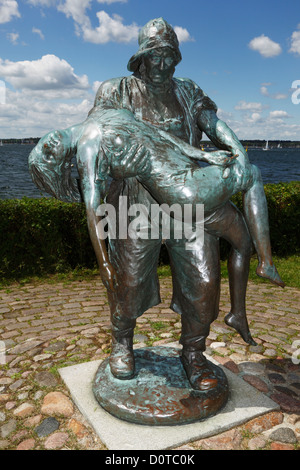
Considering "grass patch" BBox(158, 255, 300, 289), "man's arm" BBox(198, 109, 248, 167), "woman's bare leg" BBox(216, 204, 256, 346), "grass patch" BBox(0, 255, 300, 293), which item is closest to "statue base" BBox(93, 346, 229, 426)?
"woman's bare leg" BBox(216, 204, 256, 346)

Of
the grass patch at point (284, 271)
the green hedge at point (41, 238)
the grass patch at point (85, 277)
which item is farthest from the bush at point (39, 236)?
the grass patch at point (284, 271)

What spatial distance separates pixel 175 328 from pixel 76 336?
3.57 ft

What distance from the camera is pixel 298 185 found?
30.2 ft

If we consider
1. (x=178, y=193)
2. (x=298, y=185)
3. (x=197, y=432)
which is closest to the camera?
(x=178, y=193)

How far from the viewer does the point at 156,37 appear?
8.59 ft

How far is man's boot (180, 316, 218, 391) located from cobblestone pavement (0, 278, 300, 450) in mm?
354

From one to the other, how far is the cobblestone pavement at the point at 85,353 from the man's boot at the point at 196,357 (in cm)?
35

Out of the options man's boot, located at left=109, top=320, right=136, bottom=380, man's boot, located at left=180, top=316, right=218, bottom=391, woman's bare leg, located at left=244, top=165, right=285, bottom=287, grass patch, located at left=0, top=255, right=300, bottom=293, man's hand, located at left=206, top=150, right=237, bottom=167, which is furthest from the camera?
grass patch, located at left=0, top=255, right=300, bottom=293

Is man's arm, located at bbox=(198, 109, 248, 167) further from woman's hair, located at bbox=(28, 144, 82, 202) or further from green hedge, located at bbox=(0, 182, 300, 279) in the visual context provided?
green hedge, located at bbox=(0, 182, 300, 279)

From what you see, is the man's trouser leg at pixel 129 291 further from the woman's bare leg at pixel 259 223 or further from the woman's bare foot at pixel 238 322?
the woman's bare leg at pixel 259 223

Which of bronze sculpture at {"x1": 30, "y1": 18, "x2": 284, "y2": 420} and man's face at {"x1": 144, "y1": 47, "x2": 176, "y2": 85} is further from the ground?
man's face at {"x1": 144, "y1": 47, "x2": 176, "y2": 85}

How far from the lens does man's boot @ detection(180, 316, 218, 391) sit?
116 inches

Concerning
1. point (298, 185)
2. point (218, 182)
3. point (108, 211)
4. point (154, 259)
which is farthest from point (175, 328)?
point (298, 185)
